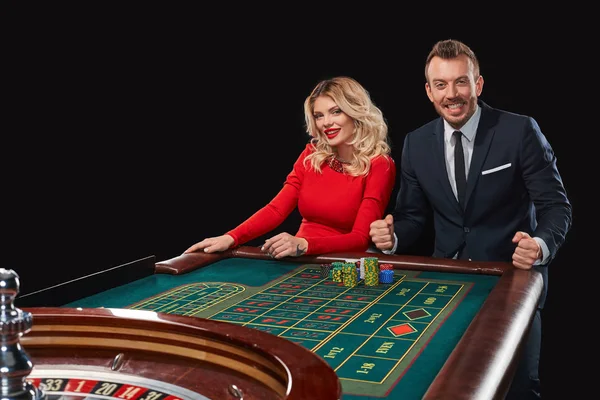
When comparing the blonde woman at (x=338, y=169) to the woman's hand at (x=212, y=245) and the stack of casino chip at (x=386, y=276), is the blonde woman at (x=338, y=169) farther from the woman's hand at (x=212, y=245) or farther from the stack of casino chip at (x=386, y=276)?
the stack of casino chip at (x=386, y=276)

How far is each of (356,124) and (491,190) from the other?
0.85 meters

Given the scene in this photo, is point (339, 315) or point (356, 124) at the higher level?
point (356, 124)

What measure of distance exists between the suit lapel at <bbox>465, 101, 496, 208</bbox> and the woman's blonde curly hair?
581mm

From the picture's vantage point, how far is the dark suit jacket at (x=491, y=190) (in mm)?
3570

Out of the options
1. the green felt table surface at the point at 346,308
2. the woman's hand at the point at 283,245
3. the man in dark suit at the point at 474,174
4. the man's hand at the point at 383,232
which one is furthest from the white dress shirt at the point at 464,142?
the green felt table surface at the point at 346,308

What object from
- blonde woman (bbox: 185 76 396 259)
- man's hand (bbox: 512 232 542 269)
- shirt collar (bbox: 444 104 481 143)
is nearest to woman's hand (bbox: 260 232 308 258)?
blonde woman (bbox: 185 76 396 259)

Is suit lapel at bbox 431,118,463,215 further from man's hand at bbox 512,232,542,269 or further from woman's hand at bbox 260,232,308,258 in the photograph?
woman's hand at bbox 260,232,308,258

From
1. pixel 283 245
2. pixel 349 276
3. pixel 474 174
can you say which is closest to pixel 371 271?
pixel 349 276

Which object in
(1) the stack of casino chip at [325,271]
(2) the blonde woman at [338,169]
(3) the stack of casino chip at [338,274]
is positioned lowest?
(1) the stack of casino chip at [325,271]

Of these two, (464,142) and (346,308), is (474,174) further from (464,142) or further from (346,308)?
(346,308)

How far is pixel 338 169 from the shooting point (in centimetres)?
414

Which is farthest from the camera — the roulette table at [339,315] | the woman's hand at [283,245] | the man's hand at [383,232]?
the man's hand at [383,232]

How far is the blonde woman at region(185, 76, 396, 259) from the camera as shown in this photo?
404 cm

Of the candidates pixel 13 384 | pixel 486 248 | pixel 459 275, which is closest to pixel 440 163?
pixel 486 248
